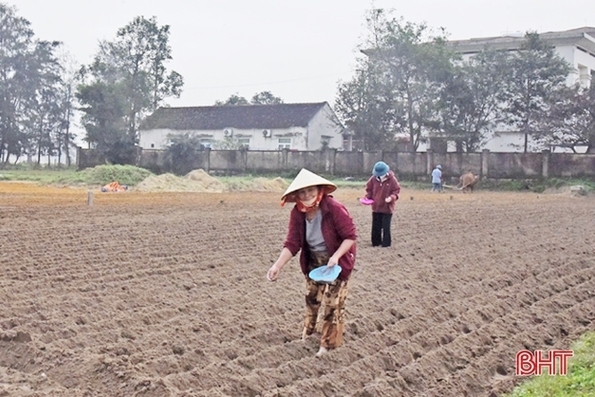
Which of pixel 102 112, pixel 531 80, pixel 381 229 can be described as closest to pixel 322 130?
pixel 102 112

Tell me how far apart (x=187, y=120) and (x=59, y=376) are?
152 feet

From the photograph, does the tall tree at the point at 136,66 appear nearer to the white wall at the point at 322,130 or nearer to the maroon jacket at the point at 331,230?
the white wall at the point at 322,130

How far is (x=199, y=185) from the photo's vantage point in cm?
3117

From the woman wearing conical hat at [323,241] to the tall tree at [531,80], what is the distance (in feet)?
106

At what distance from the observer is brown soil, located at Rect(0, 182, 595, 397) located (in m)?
5.34

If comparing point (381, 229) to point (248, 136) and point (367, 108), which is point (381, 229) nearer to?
point (367, 108)

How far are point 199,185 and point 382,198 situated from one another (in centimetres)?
1977

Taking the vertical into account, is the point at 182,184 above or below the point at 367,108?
below

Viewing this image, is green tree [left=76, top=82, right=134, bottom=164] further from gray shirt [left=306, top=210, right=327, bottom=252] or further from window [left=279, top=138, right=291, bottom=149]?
gray shirt [left=306, top=210, right=327, bottom=252]

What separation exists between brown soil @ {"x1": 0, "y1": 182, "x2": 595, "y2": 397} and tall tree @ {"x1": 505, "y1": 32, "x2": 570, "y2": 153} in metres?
24.6

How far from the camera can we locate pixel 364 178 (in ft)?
130

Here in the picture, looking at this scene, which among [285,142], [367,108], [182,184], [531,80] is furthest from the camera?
[285,142]

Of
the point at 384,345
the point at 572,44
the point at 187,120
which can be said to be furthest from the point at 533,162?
the point at 384,345

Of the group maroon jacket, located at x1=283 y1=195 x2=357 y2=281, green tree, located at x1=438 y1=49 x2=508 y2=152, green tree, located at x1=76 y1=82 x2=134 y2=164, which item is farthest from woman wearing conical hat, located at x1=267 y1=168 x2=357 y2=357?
green tree, located at x1=76 y1=82 x2=134 y2=164
